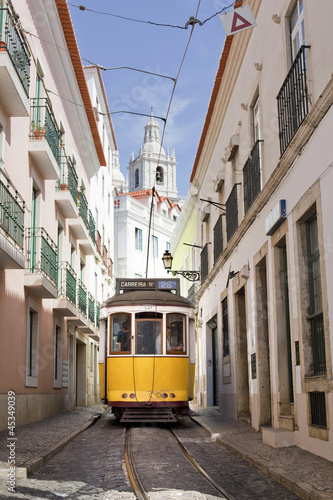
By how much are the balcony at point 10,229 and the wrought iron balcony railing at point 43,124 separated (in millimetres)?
2698

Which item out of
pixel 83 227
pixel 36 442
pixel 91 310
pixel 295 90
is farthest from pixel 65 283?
pixel 295 90

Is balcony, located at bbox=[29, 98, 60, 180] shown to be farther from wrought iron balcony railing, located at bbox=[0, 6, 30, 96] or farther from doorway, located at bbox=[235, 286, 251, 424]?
doorway, located at bbox=[235, 286, 251, 424]

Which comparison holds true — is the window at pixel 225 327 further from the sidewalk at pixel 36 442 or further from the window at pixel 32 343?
the window at pixel 32 343

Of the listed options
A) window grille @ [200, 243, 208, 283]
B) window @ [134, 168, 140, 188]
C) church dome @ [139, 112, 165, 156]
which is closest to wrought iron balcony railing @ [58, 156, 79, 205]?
window grille @ [200, 243, 208, 283]

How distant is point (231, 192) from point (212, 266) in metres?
4.46

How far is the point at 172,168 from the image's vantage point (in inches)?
3996

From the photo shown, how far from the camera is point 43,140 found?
1372cm

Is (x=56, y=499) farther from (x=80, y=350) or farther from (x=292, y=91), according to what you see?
(x=80, y=350)

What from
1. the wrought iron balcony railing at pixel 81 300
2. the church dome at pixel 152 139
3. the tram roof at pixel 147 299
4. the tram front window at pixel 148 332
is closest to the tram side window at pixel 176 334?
the tram front window at pixel 148 332

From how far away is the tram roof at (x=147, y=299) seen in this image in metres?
13.1

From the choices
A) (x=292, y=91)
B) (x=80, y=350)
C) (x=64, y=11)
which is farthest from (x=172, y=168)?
(x=292, y=91)

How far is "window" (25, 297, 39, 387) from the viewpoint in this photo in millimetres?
13781

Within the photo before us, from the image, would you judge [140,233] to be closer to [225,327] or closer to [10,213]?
[225,327]

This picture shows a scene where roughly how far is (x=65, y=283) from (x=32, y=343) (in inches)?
122
